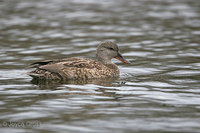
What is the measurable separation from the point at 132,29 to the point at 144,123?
1122 centimetres

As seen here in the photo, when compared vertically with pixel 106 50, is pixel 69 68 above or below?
below

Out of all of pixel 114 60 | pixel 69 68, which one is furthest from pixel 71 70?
pixel 114 60

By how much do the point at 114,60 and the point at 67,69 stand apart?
3462mm

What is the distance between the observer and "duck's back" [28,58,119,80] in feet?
30.7

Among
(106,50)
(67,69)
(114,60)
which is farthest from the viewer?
(114,60)

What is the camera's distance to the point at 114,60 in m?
12.7

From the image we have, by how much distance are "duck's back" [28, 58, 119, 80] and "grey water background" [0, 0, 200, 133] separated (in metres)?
0.38

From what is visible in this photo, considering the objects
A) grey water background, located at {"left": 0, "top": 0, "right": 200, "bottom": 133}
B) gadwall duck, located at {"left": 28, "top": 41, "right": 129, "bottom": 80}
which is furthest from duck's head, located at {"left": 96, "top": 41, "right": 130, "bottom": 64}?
grey water background, located at {"left": 0, "top": 0, "right": 200, "bottom": 133}

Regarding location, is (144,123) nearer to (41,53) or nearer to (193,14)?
(41,53)

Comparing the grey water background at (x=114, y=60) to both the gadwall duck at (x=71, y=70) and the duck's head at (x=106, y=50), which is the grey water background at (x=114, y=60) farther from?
the duck's head at (x=106, y=50)

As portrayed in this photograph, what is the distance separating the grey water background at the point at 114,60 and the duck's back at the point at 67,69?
0.38 metres

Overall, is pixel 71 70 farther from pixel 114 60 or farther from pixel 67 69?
pixel 114 60

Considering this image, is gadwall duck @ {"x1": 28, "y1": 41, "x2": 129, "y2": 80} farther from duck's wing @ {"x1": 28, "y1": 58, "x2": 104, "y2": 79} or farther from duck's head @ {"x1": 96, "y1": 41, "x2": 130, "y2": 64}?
duck's head @ {"x1": 96, "y1": 41, "x2": 130, "y2": 64}

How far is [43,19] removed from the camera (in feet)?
63.9
